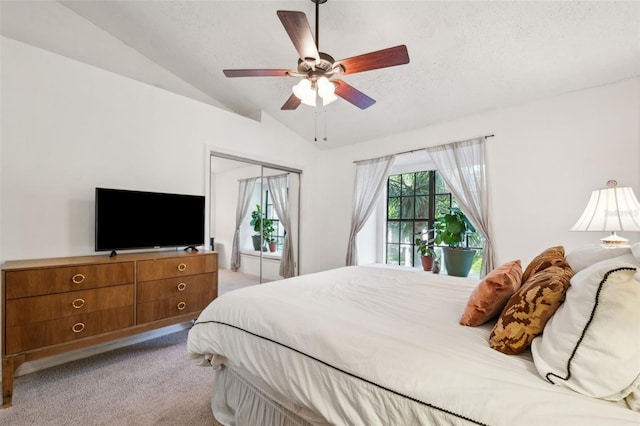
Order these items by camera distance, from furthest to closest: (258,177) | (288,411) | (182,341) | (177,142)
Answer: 1. (258,177)
2. (177,142)
3. (182,341)
4. (288,411)

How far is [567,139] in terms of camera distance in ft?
9.10

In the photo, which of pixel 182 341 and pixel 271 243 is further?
pixel 271 243

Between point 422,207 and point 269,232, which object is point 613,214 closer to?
point 422,207

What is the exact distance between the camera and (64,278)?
2135mm

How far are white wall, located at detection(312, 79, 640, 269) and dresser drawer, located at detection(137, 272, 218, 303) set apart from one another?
9.92 feet

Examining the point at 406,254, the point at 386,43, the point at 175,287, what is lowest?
the point at 175,287

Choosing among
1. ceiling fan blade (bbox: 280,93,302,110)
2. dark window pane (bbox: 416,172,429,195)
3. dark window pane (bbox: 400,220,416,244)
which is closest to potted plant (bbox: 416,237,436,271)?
dark window pane (bbox: 400,220,416,244)

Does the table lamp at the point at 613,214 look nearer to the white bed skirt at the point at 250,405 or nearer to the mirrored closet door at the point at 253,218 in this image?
the white bed skirt at the point at 250,405

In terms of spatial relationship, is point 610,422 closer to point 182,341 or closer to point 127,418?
point 127,418

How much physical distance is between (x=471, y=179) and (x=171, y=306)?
3.34 metres

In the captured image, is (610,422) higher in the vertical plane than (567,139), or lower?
lower

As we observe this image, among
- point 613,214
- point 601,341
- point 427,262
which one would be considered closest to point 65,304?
point 601,341

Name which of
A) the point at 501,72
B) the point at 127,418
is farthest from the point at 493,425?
the point at 501,72

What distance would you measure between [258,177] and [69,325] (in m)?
2.52
